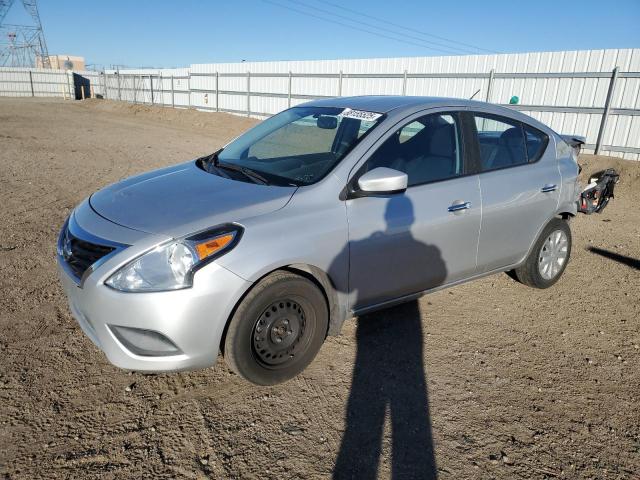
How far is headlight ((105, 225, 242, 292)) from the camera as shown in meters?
2.48

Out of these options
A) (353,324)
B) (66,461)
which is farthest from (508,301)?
(66,461)

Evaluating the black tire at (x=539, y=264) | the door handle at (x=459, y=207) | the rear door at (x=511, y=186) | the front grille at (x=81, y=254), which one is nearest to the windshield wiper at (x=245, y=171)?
the front grille at (x=81, y=254)

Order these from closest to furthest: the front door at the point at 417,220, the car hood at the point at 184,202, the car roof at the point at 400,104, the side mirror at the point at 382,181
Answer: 1. the car hood at the point at 184,202
2. the side mirror at the point at 382,181
3. the front door at the point at 417,220
4. the car roof at the point at 400,104

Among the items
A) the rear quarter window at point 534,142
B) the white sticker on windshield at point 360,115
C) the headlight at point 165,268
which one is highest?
the white sticker on windshield at point 360,115

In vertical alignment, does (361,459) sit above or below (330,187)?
below

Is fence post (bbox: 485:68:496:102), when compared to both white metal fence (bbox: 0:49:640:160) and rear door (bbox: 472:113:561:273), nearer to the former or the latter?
white metal fence (bbox: 0:49:640:160)

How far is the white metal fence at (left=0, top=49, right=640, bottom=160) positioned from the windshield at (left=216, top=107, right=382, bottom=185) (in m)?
2.20

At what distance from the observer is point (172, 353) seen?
8.44ft

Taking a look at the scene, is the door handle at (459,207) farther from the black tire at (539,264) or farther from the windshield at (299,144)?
the black tire at (539,264)

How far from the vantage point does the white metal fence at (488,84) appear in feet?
37.6

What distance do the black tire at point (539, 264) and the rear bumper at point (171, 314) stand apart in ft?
9.89

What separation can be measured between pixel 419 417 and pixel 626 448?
44.3 inches

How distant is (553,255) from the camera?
→ 464cm

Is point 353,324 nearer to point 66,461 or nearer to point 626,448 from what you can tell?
point 626,448
